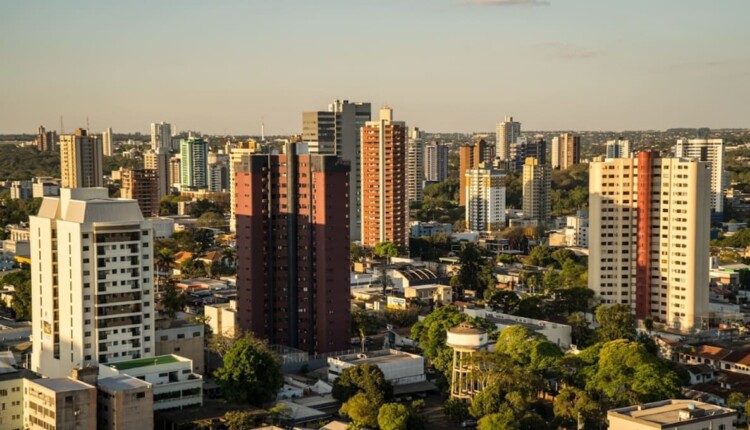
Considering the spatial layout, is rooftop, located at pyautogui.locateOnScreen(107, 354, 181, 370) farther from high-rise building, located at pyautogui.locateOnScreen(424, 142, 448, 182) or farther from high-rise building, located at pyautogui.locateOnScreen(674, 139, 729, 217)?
high-rise building, located at pyautogui.locateOnScreen(424, 142, 448, 182)

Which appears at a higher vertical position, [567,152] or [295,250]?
[567,152]

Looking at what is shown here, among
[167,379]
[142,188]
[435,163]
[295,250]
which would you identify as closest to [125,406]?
[167,379]

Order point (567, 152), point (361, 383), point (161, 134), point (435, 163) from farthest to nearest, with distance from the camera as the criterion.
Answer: point (161, 134)
point (567, 152)
point (435, 163)
point (361, 383)

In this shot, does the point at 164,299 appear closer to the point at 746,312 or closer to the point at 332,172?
the point at 332,172

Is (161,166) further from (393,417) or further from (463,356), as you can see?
(393,417)

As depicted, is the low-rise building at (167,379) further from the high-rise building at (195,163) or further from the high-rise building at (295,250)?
the high-rise building at (195,163)

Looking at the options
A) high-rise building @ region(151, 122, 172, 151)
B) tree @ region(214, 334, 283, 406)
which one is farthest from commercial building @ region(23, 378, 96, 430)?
high-rise building @ region(151, 122, 172, 151)
